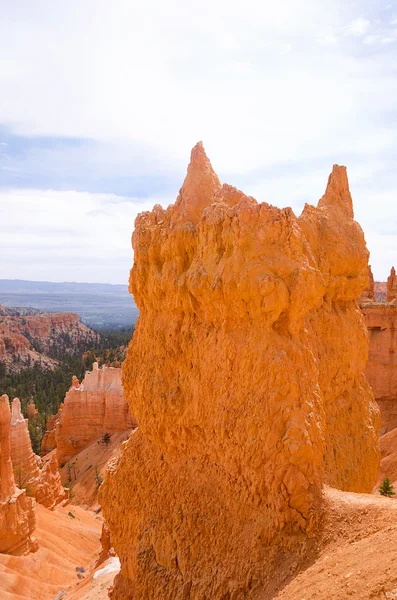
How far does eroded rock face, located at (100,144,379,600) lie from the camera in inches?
181

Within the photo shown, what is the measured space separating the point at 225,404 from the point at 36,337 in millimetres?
88444

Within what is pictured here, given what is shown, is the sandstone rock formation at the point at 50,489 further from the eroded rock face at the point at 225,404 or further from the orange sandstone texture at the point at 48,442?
the eroded rock face at the point at 225,404

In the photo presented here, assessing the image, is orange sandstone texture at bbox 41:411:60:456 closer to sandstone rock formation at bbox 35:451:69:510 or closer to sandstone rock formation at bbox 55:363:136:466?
sandstone rock formation at bbox 55:363:136:466

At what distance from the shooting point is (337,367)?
673 cm

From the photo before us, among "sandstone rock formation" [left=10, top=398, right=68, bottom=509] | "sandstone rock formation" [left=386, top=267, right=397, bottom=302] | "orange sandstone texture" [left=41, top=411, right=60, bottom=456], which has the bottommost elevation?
"orange sandstone texture" [left=41, top=411, right=60, bottom=456]

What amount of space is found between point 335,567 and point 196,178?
4610 mm

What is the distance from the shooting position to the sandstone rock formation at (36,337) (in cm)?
6975

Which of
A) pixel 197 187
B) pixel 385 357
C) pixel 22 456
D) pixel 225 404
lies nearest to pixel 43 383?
pixel 22 456

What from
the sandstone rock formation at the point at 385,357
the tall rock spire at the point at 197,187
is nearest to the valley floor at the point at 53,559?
the tall rock spire at the point at 197,187

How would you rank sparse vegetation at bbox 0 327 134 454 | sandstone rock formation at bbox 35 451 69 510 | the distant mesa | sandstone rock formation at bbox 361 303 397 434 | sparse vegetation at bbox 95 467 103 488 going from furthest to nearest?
sparse vegetation at bbox 0 327 134 454
the distant mesa
sparse vegetation at bbox 95 467 103 488
sandstone rock formation at bbox 361 303 397 434
sandstone rock formation at bbox 35 451 69 510

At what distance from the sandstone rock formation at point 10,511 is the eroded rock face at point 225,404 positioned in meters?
10.3

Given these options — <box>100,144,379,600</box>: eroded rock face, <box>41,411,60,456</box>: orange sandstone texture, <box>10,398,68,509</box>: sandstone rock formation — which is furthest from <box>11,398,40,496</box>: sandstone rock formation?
<box>100,144,379,600</box>: eroded rock face

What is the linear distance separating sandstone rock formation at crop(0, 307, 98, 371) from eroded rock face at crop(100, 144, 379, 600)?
6401 cm

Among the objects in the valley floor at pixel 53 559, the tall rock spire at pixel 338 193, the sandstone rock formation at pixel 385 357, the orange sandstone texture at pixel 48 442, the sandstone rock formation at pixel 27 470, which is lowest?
the orange sandstone texture at pixel 48 442
